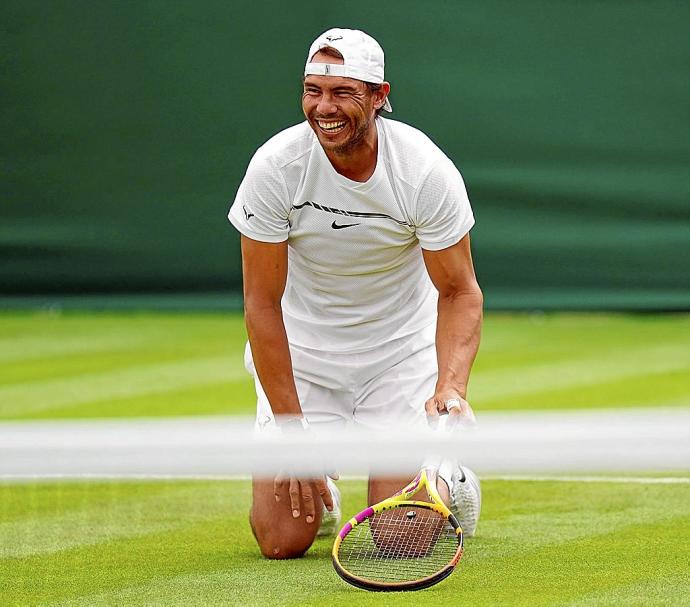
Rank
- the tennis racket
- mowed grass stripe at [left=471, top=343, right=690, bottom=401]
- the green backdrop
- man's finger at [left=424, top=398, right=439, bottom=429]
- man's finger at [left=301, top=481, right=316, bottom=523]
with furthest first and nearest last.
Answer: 1. mowed grass stripe at [left=471, top=343, right=690, bottom=401]
2. the green backdrop
3. man's finger at [left=301, top=481, right=316, bottom=523]
4. the tennis racket
5. man's finger at [left=424, top=398, right=439, bottom=429]

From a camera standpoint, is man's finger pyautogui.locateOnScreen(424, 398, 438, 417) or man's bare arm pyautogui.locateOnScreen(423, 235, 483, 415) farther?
man's bare arm pyautogui.locateOnScreen(423, 235, 483, 415)

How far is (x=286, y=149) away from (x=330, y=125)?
0.70 feet

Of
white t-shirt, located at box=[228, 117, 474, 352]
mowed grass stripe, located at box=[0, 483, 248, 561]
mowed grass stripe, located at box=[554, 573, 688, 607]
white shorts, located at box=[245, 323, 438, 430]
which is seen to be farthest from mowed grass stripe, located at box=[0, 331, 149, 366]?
mowed grass stripe, located at box=[554, 573, 688, 607]

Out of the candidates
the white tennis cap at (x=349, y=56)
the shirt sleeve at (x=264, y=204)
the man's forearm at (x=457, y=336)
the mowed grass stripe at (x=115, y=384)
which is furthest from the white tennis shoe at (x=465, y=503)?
the mowed grass stripe at (x=115, y=384)

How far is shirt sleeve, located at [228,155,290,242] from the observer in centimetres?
365

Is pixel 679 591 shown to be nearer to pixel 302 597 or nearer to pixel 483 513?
pixel 302 597

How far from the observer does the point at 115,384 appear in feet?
22.5

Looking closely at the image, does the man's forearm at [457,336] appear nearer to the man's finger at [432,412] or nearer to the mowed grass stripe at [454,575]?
the man's finger at [432,412]

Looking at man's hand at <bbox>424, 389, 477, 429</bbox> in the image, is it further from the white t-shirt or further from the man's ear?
the man's ear

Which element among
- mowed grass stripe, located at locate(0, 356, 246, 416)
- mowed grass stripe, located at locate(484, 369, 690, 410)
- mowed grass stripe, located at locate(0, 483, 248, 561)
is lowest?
mowed grass stripe, located at locate(0, 356, 246, 416)

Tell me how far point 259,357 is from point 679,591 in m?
1.24

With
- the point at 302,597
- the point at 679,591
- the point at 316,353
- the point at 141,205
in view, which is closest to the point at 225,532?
the point at 316,353

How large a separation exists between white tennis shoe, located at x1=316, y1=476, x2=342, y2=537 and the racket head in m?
0.20

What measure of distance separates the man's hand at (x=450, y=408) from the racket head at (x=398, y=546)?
0.97 ft
